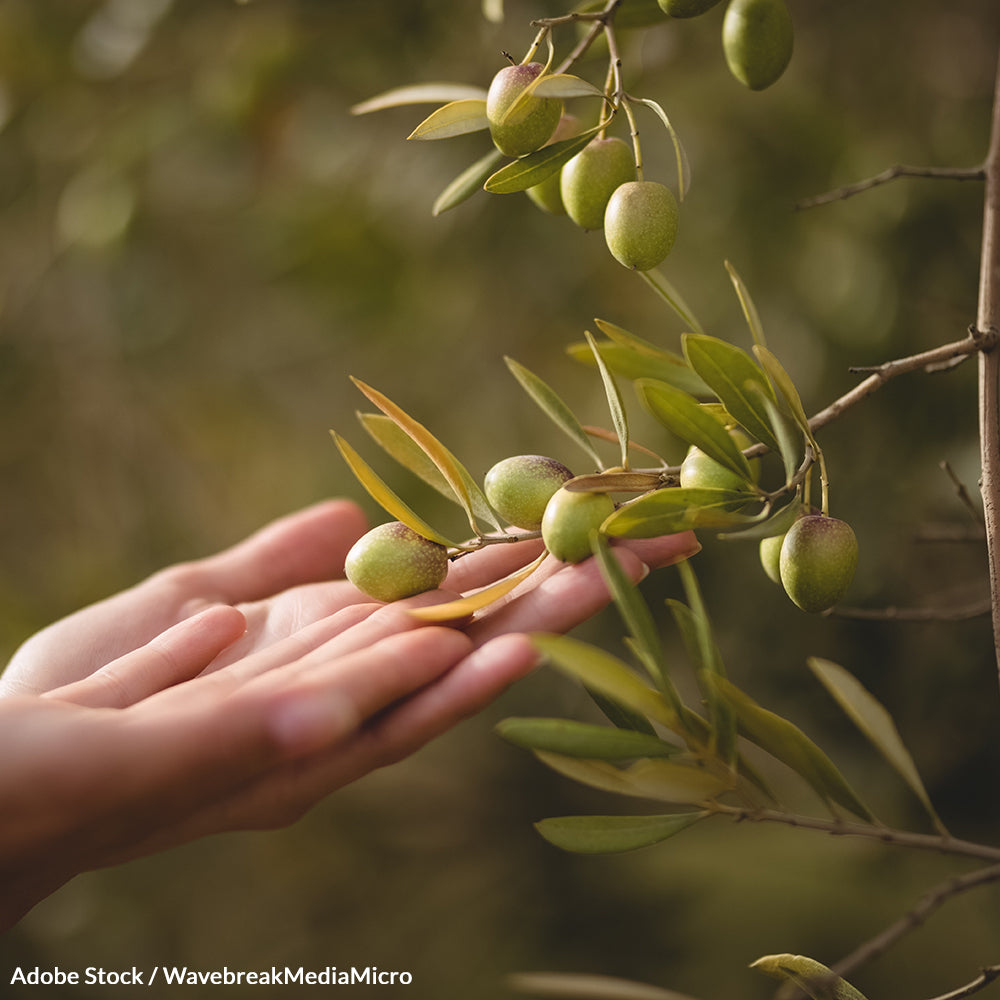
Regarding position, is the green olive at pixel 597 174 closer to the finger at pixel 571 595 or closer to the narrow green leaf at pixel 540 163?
the narrow green leaf at pixel 540 163

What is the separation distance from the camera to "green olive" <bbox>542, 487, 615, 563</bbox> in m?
0.57

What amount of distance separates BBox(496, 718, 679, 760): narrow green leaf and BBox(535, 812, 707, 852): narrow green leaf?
46 millimetres

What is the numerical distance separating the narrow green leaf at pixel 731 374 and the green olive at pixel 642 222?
7 centimetres

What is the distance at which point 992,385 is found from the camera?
20.6 inches

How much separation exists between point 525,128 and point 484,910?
1.82 metres

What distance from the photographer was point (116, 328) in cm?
196

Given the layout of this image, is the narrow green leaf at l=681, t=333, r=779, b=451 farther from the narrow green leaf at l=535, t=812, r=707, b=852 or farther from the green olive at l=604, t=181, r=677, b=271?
the narrow green leaf at l=535, t=812, r=707, b=852

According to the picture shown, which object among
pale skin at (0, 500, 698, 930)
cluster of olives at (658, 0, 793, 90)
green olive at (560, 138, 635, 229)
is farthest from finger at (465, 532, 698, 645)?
cluster of olives at (658, 0, 793, 90)

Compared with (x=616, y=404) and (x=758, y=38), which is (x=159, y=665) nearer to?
(x=616, y=404)

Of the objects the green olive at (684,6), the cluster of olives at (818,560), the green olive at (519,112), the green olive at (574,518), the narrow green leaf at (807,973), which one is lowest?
the narrow green leaf at (807,973)

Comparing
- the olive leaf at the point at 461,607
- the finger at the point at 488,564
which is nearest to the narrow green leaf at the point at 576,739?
the olive leaf at the point at 461,607

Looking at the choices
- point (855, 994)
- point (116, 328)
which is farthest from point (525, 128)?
point (116, 328)

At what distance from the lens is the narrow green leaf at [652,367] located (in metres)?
0.67

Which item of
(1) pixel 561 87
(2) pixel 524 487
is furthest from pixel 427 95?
(2) pixel 524 487
